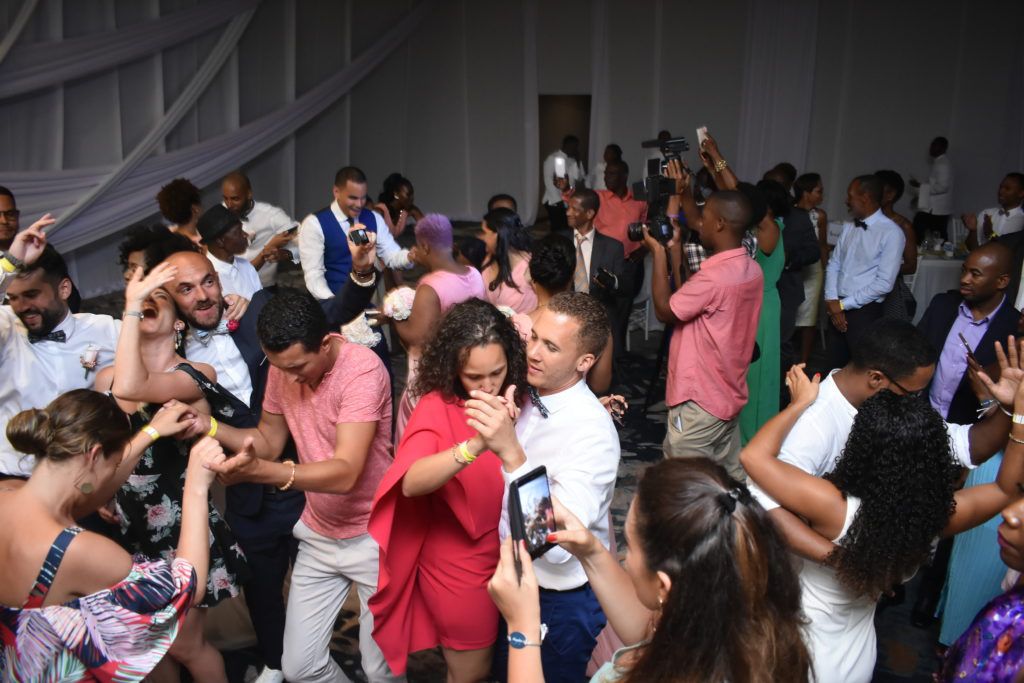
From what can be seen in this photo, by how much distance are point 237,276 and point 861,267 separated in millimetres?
3483

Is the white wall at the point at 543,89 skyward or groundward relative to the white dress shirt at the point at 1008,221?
skyward

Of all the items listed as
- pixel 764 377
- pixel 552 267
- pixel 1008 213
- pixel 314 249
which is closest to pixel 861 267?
pixel 764 377

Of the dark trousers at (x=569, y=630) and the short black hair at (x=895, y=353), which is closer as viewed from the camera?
the dark trousers at (x=569, y=630)

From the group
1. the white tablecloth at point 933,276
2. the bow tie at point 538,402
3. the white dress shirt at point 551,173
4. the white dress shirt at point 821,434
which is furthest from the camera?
the white dress shirt at point 551,173

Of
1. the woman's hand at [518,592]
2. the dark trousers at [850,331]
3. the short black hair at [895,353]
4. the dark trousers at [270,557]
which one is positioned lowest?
the dark trousers at [270,557]

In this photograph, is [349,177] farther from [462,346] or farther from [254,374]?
[462,346]

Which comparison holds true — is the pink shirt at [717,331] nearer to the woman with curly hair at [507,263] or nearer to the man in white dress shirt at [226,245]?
the woman with curly hair at [507,263]

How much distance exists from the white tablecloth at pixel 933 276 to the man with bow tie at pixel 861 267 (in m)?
1.57

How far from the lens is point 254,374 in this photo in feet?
9.40

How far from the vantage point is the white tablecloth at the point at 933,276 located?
612 cm

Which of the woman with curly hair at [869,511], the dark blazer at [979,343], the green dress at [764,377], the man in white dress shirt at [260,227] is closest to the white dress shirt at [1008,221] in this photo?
the green dress at [764,377]

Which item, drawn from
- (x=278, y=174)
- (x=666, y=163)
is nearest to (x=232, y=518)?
(x=666, y=163)

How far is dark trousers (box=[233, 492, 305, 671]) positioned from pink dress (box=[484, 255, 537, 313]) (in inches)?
63.9

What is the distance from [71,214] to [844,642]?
7.32 meters
